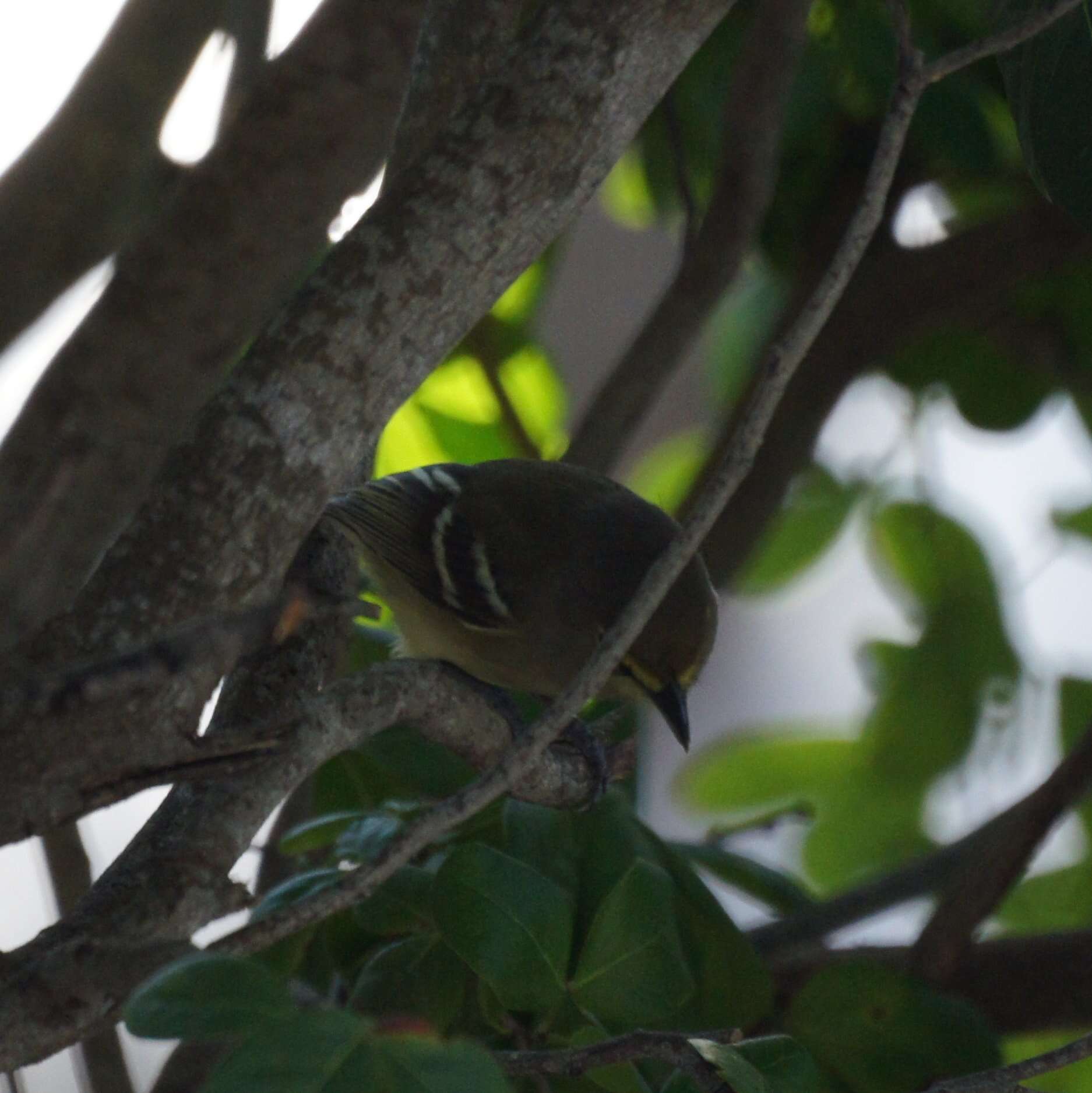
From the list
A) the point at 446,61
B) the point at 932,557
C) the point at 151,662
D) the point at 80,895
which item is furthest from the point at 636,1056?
the point at 932,557

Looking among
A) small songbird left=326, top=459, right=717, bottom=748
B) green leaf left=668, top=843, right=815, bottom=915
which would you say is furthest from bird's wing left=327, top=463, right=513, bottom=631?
green leaf left=668, top=843, right=815, bottom=915

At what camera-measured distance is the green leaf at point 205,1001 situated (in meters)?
0.77

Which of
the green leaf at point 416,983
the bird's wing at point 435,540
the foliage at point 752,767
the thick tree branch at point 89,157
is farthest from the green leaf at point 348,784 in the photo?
the thick tree branch at point 89,157

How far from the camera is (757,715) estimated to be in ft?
14.8

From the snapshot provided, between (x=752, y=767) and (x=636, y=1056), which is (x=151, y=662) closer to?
(x=636, y=1056)

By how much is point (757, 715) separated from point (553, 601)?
223 cm

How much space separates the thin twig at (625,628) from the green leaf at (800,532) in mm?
1643

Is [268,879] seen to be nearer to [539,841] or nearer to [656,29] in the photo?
[539,841]

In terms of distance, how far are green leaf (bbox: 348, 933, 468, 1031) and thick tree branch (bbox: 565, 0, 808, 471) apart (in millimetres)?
1229

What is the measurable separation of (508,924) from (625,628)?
290 mm

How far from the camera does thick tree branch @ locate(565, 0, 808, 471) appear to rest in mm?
2092

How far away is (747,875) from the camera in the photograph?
6.00ft

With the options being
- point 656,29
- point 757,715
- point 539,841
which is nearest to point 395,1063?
point 539,841

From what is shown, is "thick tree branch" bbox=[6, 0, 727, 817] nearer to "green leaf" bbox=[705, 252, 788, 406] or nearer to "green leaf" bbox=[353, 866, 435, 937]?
"green leaf" bbox=[353, 866, 435, 937]
